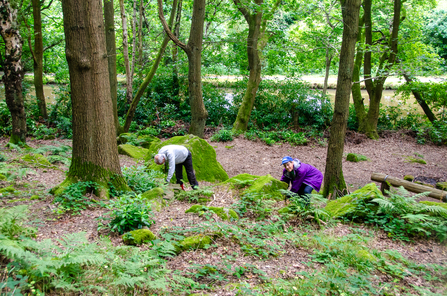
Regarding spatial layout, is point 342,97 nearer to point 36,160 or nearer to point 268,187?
point 268,187

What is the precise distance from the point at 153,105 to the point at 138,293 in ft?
47.4

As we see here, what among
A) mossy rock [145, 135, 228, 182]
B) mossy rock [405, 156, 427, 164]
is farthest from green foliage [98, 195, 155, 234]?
mossy rock [405, 156, 427, 164]

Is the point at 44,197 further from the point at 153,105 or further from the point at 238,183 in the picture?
the point at 153,105

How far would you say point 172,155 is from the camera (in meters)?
7.12

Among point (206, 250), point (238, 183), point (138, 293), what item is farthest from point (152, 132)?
point (138, 293)

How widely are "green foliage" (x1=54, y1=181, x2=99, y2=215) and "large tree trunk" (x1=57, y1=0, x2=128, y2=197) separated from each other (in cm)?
16

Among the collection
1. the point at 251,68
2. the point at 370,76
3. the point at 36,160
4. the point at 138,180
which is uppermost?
the point at 251,68

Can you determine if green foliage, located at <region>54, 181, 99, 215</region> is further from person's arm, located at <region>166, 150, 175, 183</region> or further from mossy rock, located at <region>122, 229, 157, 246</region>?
person's arm, located at <region>166, 150, 175, 183</region>

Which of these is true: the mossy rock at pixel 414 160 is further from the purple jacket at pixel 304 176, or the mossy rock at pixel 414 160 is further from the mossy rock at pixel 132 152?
the mossy rock at pixel 132 152

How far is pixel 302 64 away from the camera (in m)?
17.8

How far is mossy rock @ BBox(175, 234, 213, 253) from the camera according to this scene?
3925mm

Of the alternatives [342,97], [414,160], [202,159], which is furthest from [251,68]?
[342,97]

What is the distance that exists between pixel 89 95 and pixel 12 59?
5.07 m

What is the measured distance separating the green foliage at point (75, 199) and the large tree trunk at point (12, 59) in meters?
5.58
